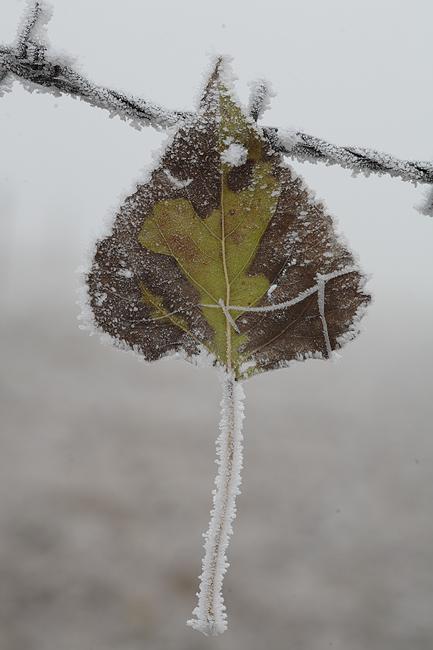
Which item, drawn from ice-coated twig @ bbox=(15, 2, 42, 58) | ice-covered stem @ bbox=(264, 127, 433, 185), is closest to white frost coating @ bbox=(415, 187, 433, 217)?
ice-covered stem @ bbox=(264, 127, 433, 185)

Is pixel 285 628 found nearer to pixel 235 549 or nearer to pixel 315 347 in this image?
pixel 235 549

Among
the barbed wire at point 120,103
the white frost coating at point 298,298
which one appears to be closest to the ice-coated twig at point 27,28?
the barbed wire at point 120,103

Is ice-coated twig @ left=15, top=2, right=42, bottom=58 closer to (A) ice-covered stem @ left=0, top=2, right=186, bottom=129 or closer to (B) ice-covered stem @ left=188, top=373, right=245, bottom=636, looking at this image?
(A) ice-covered stem @ left=0, top=2, right=186, bottom=129

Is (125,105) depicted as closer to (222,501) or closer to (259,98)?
(259,98)

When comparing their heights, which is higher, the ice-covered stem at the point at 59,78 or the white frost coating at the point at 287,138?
the ice-covered stem at the point at 59,78

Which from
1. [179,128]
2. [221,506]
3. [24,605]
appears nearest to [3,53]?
[179,128]

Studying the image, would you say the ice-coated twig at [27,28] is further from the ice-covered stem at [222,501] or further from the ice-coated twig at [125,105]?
the ice-covered stem at [222,501]

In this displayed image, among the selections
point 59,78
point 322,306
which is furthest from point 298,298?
point 59,78
